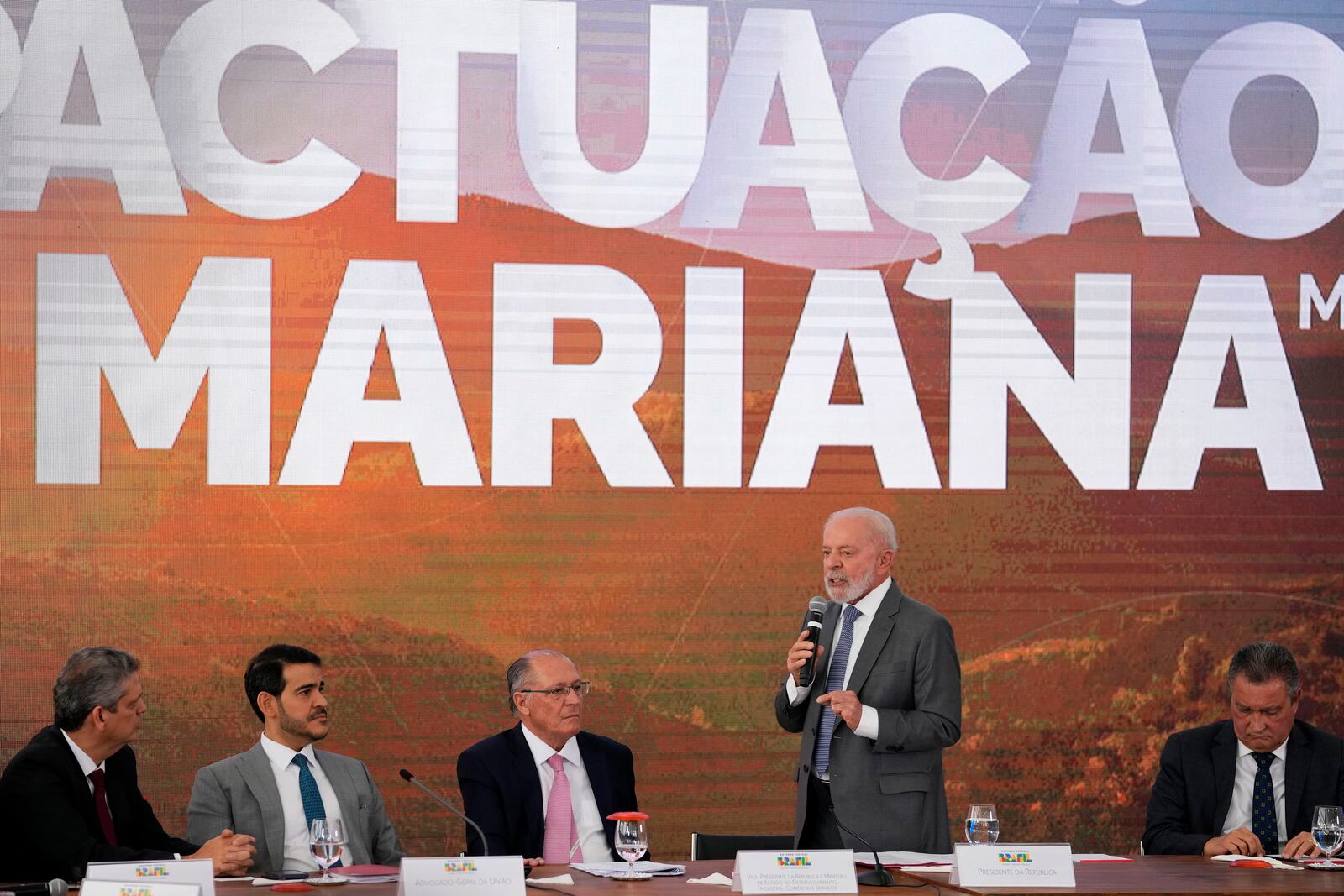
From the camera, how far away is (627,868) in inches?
155

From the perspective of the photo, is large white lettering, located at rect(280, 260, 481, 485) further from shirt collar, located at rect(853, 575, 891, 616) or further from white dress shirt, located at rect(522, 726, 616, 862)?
shirt collar, located at rect(853, 575, 891, 616)

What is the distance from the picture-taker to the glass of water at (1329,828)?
13.1ft

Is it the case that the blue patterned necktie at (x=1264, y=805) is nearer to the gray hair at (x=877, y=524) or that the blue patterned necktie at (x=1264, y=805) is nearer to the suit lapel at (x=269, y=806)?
the gray hair at (x=877, y=524)

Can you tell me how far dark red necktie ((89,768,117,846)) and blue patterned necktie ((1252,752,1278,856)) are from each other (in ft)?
10.1

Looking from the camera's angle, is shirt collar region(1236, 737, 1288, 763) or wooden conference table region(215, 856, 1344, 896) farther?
shirt collar region(1236, 737, 1288, 763)

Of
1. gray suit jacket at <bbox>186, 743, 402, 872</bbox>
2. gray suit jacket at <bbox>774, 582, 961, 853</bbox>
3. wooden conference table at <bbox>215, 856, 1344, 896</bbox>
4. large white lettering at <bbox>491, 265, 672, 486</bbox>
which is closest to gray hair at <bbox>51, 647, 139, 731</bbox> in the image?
gray suit jacket at <bbox>186, 743, 402, 872</bbox>

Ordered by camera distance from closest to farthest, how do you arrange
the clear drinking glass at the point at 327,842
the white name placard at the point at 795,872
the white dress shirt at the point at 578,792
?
the white name placard at the point at 795,872
the clear drinking glass at the point at 327,842
the white dress shirt at the point at 578,792

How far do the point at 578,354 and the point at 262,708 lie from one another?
1.71 meters

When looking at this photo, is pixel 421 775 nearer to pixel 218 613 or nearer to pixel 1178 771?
pixel 218 613

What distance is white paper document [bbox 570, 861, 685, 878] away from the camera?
3879mm

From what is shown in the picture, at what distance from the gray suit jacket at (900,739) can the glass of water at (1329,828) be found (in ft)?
3.17

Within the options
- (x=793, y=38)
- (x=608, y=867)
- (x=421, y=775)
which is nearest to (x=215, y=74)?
(x=793, y=38)

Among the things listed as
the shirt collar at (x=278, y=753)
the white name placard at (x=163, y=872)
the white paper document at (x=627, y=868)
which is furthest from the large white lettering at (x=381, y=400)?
the white name placard at (x=163, y=872)

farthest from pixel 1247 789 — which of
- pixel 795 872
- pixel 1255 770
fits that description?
pixel 795 872
